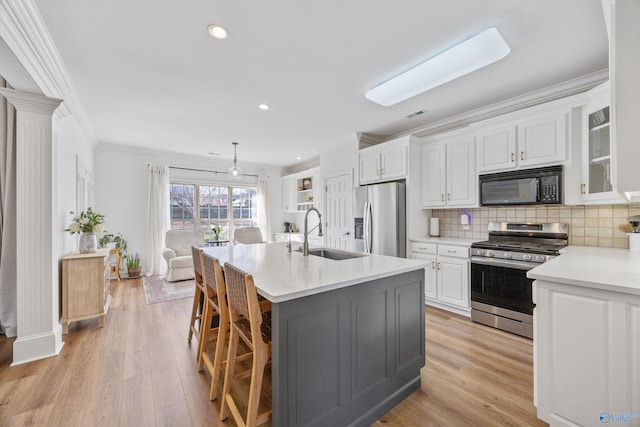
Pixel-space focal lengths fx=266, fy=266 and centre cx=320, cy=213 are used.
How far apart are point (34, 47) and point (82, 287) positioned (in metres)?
2.21

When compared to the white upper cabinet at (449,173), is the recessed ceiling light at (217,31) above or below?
above

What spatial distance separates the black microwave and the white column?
4.39 metres

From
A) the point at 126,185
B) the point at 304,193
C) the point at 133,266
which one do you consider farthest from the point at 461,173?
the point at 126,185

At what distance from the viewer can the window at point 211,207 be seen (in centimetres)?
605

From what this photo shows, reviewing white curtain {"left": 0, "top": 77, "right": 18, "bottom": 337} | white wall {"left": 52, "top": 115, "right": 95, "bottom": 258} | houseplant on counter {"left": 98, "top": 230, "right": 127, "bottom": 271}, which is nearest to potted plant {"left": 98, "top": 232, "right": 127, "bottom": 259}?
houseplant on counter {"left": 98, "top": 230, "right": 127, "bottom": 271}

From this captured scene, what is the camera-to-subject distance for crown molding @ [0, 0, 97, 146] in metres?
1.64

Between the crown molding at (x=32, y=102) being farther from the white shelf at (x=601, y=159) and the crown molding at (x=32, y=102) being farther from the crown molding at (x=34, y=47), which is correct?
the white shelf at (x=601, y=159)

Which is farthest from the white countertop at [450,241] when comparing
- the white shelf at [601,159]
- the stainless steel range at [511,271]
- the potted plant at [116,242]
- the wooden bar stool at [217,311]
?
the potted plant at [116,242]

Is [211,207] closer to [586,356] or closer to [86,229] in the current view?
[86,229]

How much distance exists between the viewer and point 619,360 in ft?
4.27

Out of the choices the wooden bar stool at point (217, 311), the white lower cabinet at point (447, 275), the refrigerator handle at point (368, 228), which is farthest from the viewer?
the refrigerator handle at point (368, 228)

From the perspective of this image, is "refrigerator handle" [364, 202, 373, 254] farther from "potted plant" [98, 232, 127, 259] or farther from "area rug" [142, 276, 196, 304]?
"potted plant" [98, 232, 127, 259]

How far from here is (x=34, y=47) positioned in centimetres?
192

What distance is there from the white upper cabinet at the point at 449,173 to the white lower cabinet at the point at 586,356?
2008mm
